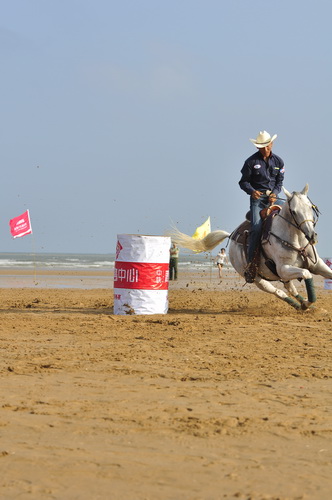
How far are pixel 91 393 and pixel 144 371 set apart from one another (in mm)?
1082

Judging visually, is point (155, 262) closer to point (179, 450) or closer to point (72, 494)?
point (179, 450)

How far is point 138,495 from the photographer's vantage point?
10.9 feet

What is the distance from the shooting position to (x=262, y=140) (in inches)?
484

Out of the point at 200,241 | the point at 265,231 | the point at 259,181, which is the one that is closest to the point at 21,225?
the point at 200,241

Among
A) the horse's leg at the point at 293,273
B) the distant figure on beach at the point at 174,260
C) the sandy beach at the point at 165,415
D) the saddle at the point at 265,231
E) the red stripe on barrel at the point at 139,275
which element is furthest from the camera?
the distant figure on beach at the point at 174,260

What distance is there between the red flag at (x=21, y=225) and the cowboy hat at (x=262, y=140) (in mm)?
13850

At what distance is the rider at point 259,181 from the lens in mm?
12156

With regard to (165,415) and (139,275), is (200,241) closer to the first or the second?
(139,275)

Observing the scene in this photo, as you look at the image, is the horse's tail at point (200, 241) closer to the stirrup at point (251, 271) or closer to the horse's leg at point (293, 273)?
the stirrup at point (251, 271)

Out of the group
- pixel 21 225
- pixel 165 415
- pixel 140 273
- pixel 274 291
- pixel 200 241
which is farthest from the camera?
pixel 21 225

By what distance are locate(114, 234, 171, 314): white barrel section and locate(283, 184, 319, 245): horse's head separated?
2.14 meters

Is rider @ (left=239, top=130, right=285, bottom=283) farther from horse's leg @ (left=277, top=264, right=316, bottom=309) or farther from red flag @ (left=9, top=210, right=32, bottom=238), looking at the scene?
red flag @ (left=9, top=210, right=32, bottom=238)

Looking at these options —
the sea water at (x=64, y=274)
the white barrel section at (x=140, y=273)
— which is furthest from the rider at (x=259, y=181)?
the sea water at (x=64, y=274)

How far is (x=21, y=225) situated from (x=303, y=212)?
1556cm
